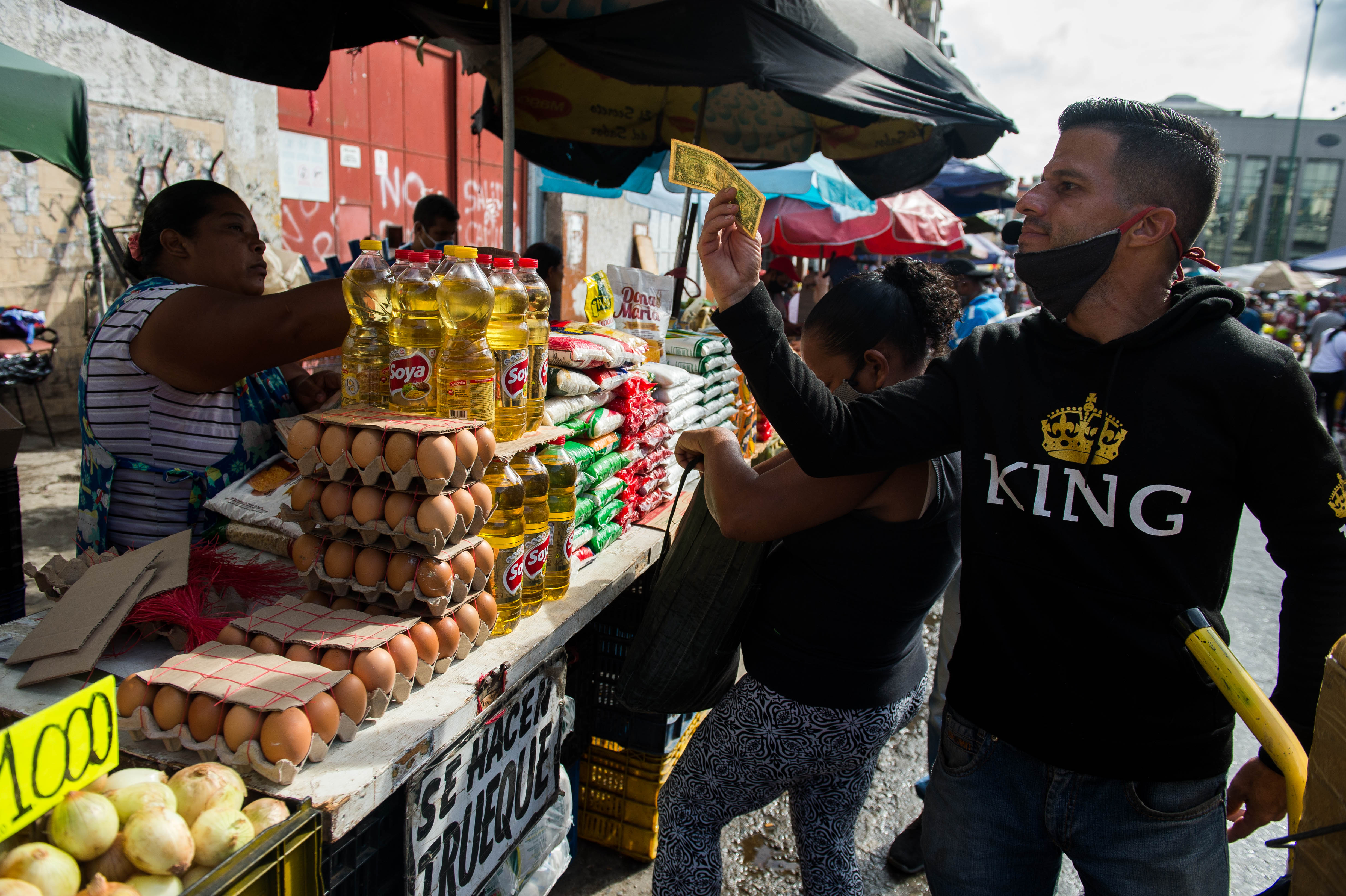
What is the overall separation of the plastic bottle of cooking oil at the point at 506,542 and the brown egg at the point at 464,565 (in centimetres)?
17

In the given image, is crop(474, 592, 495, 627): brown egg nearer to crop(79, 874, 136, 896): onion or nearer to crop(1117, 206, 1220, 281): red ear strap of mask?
crop(79, 874, 136, 896): onion

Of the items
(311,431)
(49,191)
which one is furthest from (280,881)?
(49,191)

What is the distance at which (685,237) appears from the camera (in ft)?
17.0

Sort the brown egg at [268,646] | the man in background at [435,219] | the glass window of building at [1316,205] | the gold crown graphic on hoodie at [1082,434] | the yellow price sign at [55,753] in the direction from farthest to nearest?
the glass window of building at [1316,205]
the man in background at [435,219]
the brown egg at [268,646]
the gold crown graphic on hoodie at [1082,434]
the yellow price sign at [55,753]

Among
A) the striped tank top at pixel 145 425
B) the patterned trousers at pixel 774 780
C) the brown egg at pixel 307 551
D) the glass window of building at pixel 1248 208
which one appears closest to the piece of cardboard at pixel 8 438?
the striped tank top at pixel 145 425

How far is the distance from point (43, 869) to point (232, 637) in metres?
0.58

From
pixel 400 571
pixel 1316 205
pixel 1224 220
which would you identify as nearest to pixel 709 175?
pixel 400 571

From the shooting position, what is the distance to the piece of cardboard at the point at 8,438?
238cm

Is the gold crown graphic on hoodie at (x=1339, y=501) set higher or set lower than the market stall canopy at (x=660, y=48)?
lower

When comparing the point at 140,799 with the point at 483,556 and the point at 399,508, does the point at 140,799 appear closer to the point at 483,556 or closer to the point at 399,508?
the point at 399,508

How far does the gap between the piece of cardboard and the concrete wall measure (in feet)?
15.7

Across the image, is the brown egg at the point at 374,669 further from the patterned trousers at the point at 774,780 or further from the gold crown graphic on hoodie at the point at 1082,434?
the gold crown graphic on hoodie at the point at 1082,434

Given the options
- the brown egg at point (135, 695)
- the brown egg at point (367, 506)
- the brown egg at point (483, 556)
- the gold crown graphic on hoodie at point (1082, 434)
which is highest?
the gold crown graphic on hoodie at point (1082, 434)

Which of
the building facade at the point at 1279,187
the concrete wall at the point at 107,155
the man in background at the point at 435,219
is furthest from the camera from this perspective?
the building facade at the point at 1279,187
